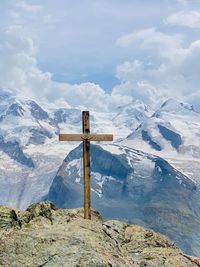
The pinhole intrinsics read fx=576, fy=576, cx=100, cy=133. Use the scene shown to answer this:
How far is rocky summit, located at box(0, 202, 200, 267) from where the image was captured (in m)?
23.7

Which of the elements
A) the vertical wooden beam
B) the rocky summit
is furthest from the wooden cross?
the rocky summit

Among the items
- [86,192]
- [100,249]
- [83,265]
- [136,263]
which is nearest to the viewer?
[83,265]

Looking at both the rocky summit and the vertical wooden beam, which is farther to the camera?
the vertical wooden beam

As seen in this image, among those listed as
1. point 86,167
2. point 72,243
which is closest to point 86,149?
point 86,167

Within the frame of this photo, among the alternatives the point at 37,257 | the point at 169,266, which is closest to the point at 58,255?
the point at 37,257

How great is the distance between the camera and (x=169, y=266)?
91.2 ft

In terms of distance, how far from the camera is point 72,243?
968 inches

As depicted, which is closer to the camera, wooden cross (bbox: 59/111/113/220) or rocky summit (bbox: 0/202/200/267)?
rocky summit (bbox: 0/202/200/267)

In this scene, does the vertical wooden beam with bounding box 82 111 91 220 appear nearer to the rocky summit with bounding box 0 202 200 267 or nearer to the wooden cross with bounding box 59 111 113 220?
the wooden cross with bounding box 59 111 113 220

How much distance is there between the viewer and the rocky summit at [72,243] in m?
23.7

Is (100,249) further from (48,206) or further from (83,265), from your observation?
(48,206)

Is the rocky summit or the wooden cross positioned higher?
the wooden cross

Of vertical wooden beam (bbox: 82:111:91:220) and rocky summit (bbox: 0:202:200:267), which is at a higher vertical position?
vertical wooden beam (bbox: 82:111:91:220)

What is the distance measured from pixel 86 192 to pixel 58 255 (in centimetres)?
664
